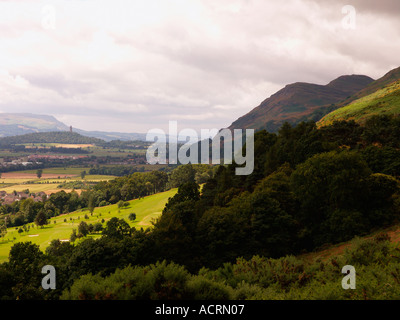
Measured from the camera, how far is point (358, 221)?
33656 millimetres

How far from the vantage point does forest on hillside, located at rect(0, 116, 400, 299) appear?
15977 millimetres

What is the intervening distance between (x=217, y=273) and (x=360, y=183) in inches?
922

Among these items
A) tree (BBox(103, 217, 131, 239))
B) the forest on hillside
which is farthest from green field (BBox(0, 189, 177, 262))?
tree (BBox(103, 217, 131, 239))

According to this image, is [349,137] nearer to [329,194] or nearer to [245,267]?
[329,194]

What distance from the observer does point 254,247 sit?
33.7 m

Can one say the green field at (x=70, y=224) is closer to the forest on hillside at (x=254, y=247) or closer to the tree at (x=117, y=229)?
the forest on hillside at (x=254, y=247)

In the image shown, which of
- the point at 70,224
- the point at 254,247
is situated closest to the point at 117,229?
the point at 254,247

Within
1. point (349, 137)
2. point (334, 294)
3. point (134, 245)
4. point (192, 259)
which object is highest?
point (349, 137)

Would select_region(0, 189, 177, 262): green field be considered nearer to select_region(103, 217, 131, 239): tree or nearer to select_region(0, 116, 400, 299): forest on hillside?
select_region(0, 116, 400, 299): forest on hillside

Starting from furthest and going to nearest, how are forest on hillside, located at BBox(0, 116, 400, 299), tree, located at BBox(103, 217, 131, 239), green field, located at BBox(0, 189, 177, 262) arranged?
green field, located at BBox(0, 189, 177, 262)
tree, located at BBox(103, 217, 131, 239)
forest on hillside, located at BBox(0, 116, 400, 299)

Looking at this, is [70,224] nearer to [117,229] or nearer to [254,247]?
[117,229]

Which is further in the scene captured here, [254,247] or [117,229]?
[117,229]
